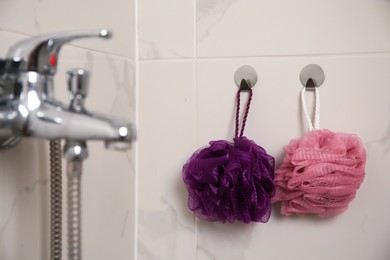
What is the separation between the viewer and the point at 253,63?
2.43 feet

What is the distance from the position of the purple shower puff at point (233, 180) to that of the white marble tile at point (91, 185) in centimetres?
15

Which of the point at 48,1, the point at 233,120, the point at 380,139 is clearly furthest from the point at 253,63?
the point at 48,1

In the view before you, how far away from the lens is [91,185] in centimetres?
65

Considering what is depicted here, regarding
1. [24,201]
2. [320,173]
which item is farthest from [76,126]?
[320,173]

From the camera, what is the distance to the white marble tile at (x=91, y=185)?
49 centimetres

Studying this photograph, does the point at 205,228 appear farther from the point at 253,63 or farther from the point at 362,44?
the point at 362,44

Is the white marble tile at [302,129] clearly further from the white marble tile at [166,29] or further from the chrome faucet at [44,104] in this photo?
the chrome faucet at [44,104]

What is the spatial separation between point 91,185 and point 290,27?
18.9 inches

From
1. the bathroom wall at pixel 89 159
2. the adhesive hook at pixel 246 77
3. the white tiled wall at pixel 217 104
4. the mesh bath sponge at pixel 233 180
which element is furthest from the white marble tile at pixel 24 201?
the adhesive hook at pixel 246 77

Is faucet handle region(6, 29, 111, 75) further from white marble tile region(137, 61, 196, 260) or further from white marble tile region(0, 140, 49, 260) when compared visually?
white marble tile region(137, 61, 196, 260)

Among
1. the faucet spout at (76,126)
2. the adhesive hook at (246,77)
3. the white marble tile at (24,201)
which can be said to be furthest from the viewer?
the adhesive hook at (246,77)

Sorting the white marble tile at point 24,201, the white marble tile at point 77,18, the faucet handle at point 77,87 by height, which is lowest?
the white marble tile at point 24,201

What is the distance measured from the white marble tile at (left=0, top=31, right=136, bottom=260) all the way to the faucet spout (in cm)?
13

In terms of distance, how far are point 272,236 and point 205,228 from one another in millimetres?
136
